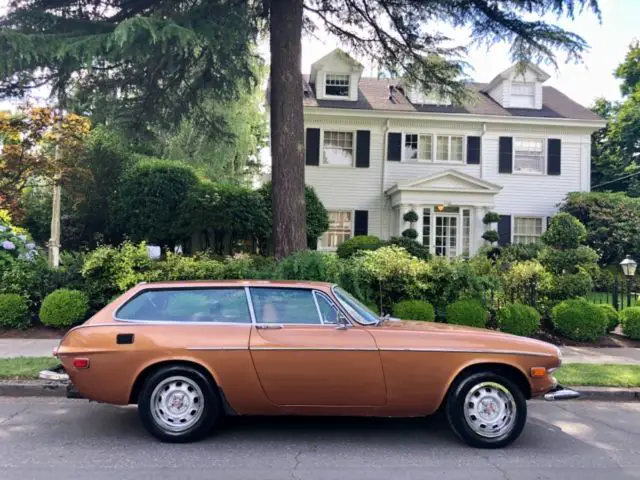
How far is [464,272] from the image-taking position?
1030cm

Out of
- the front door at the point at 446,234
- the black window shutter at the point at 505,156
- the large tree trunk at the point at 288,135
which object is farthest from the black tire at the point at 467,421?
the black window shutter at the point at 505,156

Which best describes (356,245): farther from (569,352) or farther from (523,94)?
(523,94)

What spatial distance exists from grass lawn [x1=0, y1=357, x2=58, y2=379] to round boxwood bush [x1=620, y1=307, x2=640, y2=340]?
34.3 feet

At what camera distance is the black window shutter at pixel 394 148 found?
21.3 metres

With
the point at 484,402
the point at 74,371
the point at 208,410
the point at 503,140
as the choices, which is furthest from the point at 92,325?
the point at 503,140

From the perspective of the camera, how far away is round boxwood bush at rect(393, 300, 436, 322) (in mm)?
9680

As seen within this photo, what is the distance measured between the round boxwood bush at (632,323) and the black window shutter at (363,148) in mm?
12246

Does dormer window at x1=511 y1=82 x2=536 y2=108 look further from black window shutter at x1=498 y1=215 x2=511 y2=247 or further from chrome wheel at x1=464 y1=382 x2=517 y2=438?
chrome wheel at x1=464 y1=382 x2=517 y2=438

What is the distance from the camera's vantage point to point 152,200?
17922 millimetres

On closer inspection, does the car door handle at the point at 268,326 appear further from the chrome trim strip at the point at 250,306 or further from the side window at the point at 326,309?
the side window at the point at 326,309

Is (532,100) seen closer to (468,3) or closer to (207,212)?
(468,3)

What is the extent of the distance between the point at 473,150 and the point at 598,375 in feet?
50.6

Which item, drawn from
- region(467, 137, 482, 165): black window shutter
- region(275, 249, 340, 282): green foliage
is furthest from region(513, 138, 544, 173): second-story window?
region(275, 249, 340, 282): green foliage

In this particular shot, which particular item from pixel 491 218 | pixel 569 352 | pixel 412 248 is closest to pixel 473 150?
pixel 491 218
